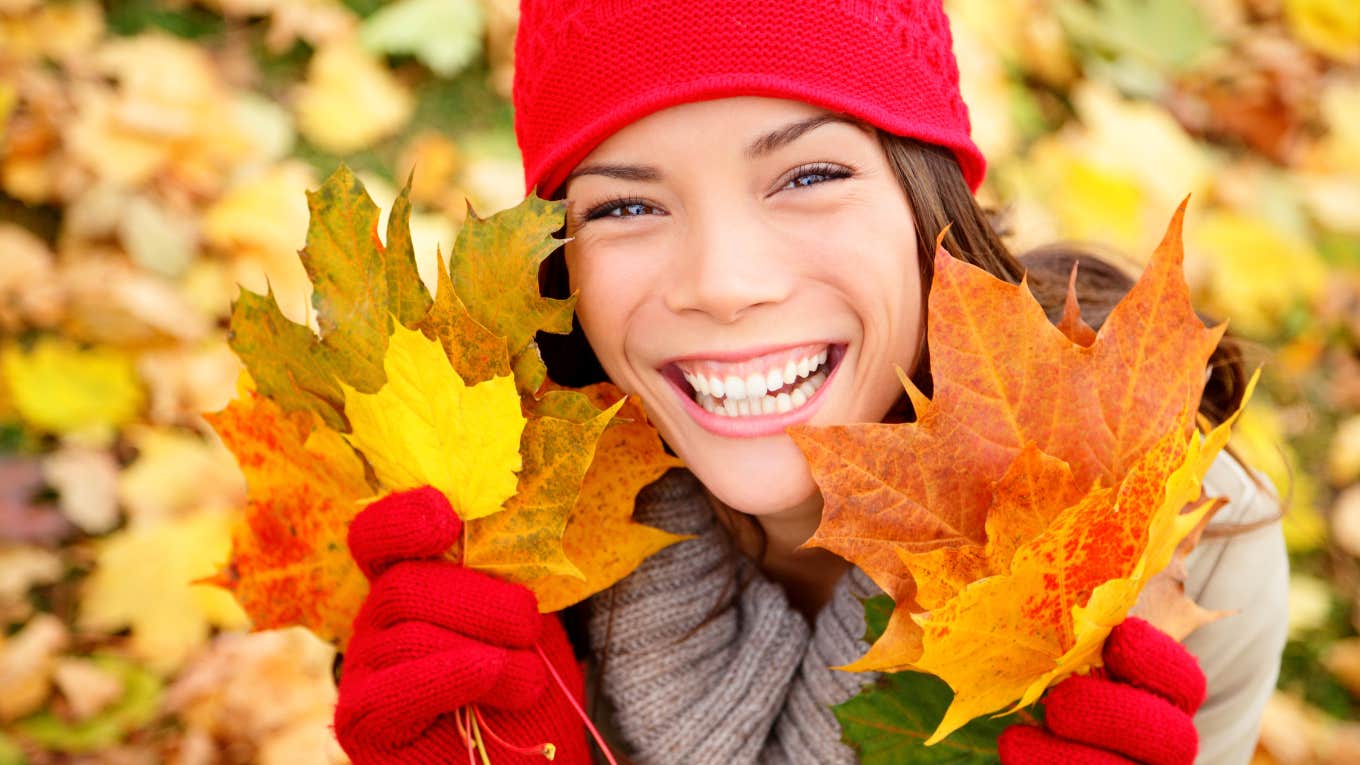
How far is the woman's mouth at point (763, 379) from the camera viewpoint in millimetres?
1265

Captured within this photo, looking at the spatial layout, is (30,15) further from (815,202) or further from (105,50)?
(815,202)

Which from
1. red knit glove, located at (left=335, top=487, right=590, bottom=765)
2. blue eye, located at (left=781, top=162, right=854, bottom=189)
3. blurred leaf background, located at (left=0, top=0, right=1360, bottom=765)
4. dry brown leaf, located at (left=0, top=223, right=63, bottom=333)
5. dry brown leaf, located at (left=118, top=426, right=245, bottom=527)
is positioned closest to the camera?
red knit glove, located at (left=335, top=487, right=590, bottom=765)

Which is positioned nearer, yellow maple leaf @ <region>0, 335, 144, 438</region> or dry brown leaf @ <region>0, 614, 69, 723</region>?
dry brown leaf @ <region>0, 614, 69, 723</region>

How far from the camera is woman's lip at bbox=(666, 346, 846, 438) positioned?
126cm

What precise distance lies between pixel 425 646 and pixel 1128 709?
25.3 inches

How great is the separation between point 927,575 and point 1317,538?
5.79 ft

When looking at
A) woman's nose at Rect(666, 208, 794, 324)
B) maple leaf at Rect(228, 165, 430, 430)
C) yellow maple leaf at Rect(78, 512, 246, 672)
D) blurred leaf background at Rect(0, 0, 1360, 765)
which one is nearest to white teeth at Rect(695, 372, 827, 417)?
woman's nose at Rect(666, 208, 794, 324)

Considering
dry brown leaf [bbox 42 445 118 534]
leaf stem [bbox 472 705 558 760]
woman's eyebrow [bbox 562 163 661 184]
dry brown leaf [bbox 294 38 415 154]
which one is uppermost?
woman's eyebrow [bbox 562 163 661 184]

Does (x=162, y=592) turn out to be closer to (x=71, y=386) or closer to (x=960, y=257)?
(x=71, y=386)

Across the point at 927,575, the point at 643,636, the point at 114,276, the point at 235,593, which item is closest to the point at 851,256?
the point at 927,575

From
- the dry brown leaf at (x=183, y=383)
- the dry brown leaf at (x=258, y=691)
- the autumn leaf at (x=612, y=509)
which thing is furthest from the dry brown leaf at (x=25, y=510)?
the autumn leaf at (x=612, y=509)

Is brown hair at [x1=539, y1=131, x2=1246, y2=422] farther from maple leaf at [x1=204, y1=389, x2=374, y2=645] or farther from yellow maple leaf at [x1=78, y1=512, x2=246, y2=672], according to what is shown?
yellow maple leaf at [x1=78, y1=512, x2=246, y2=672]

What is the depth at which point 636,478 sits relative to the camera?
131 cm

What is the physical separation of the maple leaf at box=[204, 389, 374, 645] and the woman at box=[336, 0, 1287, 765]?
0.40 feet
